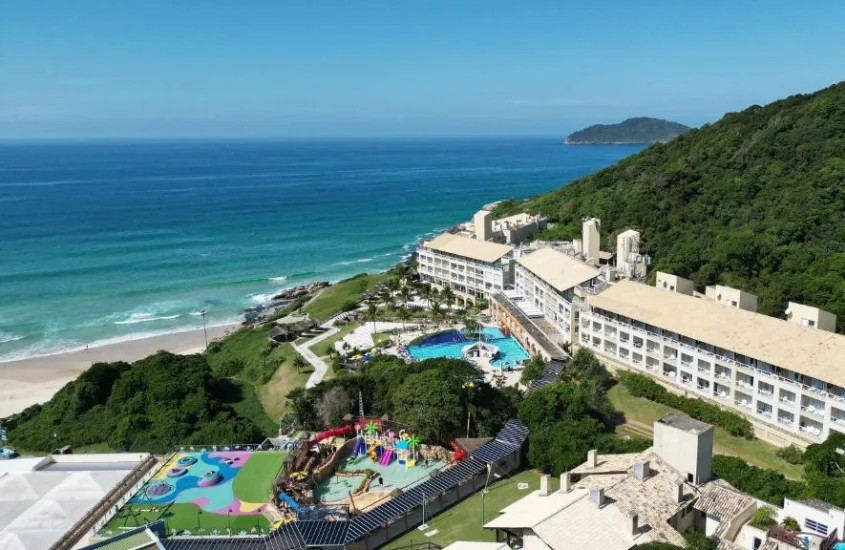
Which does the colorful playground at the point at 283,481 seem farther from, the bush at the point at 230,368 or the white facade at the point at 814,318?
the white facade at the point at 814,318

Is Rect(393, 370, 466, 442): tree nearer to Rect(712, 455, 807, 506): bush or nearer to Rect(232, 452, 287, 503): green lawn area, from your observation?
Rect(232, 452, 287, 503): green lawn area

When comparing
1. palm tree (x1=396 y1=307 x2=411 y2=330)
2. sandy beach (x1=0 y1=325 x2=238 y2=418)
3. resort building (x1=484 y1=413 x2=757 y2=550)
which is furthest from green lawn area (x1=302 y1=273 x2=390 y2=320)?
resort building (x1=484 y1=413 x2=757 y2=550)

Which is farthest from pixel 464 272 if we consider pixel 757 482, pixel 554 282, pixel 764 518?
pixel 764 518

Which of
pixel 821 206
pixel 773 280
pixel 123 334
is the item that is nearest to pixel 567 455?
pixel 773 280

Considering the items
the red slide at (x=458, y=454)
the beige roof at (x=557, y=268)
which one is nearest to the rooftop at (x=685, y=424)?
the red slide at (x=458, y=454)

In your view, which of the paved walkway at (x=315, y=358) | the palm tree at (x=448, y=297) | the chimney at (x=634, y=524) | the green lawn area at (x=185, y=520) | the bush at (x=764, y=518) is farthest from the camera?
the palm tree at (x=448, y=297)
